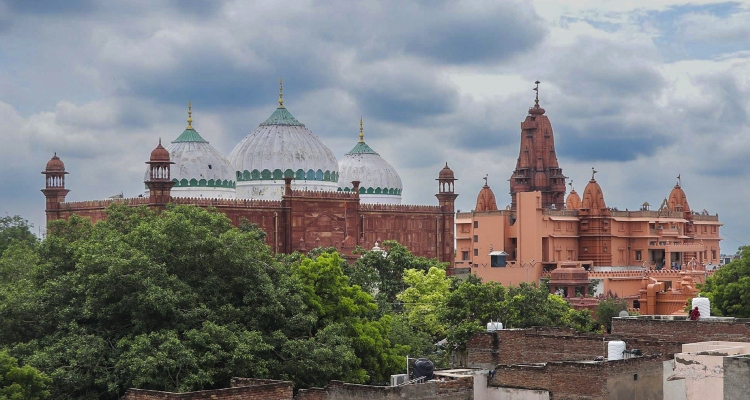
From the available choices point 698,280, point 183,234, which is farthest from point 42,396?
point 698,280

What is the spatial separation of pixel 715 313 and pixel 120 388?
85.7 ft

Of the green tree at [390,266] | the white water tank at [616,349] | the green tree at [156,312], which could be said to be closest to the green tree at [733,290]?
the green tree at [390,266]

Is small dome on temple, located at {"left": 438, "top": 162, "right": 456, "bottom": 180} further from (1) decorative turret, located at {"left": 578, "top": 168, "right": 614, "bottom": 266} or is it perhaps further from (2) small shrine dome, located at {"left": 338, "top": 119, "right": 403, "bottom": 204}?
(1) decorative turret, located at {"left": 578, "top": 168, "right": 614, "bottom": 266}

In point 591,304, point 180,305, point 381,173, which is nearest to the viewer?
point 180,305

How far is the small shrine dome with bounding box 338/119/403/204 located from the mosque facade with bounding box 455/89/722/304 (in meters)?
7.14

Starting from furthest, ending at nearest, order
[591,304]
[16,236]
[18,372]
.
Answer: [16,236] < [591,304] < [18,372]

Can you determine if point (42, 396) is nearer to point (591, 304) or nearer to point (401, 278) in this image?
point (401, 278)

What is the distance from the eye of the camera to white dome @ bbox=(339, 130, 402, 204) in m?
63.5

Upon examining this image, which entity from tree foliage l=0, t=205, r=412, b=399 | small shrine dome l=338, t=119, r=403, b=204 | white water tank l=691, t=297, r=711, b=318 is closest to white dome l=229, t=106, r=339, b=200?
small shrine dome l=338, t=119, r=403, b=204

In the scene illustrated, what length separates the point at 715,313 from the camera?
45.1 metres

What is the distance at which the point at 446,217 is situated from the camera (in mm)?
59438

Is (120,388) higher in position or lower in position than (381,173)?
lower

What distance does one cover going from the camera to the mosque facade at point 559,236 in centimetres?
7212

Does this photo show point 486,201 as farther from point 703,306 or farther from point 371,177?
point 703,306
